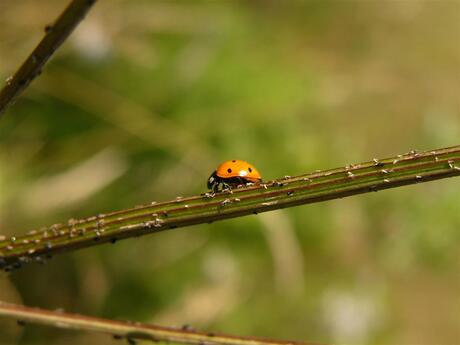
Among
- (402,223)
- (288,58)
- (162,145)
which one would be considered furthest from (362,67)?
(162,145)

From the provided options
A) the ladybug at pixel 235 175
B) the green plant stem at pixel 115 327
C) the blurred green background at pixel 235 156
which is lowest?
the green plant stem at pixel 115 327

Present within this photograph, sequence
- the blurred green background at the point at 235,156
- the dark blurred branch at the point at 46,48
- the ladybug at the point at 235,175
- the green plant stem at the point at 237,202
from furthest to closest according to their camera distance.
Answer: the blurred green background at the point at 235,156, the ladybug at the point at 235,175, the green plant stem at the point at 237,202, the dark blurred branch at the point at 46,48

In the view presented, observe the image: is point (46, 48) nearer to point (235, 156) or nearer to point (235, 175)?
point (235, 175)

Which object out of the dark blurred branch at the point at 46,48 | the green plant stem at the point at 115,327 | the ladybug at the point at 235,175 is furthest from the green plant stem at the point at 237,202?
the ladybug at the point at 235,175

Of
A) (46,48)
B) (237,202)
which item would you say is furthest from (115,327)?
(46,48)

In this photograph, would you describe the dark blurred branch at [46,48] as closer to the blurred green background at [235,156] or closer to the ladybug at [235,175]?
the ladybug at [235,175]

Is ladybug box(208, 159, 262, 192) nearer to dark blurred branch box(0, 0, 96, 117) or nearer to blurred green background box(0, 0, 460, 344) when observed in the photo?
dark blurred branch box(0, 0, 96, 117)

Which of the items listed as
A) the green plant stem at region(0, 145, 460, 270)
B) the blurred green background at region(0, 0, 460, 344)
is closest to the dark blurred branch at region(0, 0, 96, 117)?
the green plant stem at region(0, 145, 460, 270)
